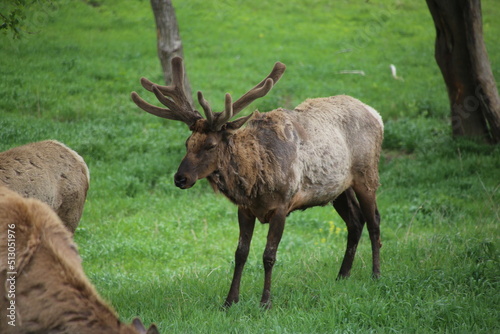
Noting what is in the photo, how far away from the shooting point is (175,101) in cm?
623

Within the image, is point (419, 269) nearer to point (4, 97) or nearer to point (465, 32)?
point (465, 32)

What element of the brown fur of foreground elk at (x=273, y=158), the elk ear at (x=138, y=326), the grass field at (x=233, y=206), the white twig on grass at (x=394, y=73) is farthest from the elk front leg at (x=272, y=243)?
the white twig on grass at (x=394, y=73)

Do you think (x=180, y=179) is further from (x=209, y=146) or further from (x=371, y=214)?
(x=371, y=214)

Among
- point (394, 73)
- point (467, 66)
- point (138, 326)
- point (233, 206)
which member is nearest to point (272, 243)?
point (138, 326)

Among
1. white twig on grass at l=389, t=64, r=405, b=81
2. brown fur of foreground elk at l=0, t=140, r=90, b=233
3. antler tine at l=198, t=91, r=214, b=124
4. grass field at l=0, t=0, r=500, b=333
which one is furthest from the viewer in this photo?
white twig on grass at l=389, t=64, r=405, b=81

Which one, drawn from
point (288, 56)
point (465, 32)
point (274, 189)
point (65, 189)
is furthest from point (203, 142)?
point (288, 56)

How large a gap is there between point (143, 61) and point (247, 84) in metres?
3.21

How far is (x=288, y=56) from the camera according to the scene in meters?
19.0

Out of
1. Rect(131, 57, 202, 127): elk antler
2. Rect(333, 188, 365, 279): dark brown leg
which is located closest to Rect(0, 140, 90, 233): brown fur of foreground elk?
Rect(131, 57, 202, 127): elk antler

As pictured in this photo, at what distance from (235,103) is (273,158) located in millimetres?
710

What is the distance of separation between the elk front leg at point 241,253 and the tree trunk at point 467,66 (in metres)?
7.27

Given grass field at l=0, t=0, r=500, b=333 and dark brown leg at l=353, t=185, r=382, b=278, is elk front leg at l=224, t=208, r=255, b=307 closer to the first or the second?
grass field at l=0, t=0, r=500, b=333

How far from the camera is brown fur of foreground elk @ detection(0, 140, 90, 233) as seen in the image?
246 inches

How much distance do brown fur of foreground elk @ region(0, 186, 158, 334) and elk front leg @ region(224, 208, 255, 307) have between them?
8.78ft
